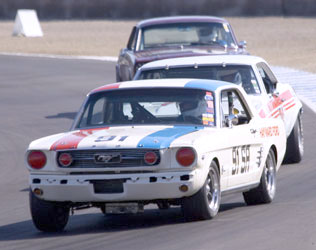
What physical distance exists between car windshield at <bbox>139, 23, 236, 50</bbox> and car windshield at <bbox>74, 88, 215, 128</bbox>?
28.6 ft

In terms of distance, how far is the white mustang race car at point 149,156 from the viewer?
8445mm

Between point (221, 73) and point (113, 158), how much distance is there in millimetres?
4973

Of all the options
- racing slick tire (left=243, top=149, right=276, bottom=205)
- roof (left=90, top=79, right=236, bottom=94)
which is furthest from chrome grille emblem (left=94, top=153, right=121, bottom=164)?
racing slick tire (left=243, top=149, right=276, bottom=205)

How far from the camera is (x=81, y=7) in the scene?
5169 centimetres

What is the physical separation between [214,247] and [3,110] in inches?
566

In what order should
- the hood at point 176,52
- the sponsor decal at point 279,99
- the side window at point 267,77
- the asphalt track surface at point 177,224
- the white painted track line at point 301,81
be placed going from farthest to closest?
the white painted track line at point 301,81 → the hood at point 176,52 → the side window at point 267,77 → the sponsor decal at point 279,99 → the asphalt track surface at point 177,224

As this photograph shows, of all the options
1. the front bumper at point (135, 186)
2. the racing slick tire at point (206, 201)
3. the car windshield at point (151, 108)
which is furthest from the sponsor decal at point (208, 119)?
the front bumper at point (135, 186)

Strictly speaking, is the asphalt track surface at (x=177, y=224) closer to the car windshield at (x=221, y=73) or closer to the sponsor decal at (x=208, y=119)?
the sponsor decal at (x=208, y=119)

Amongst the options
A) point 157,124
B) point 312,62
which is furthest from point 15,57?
point 157,124

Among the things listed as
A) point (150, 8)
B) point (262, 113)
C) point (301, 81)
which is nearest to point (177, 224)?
point (262, 113)

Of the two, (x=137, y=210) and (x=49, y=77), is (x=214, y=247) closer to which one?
(x=137, y=210)

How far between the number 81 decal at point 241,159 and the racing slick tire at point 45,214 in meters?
1.64

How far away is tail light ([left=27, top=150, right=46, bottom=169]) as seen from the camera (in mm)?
8719

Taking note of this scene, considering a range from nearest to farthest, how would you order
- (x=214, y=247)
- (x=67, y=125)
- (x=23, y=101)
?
(x=214, y=247)
(x=67, y=125)
(x=23, y=101)
